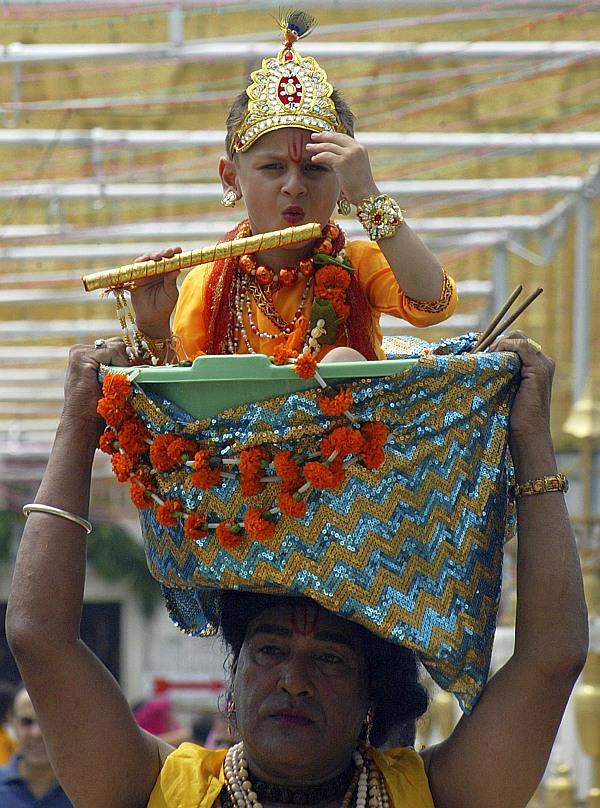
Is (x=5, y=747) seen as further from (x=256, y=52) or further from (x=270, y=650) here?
(x=270, y=650)

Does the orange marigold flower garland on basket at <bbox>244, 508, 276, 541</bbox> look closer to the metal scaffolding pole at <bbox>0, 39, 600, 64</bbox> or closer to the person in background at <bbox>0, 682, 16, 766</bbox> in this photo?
the metal scaffolding pole at <bbox>0, 39, 600, 64</bbox>

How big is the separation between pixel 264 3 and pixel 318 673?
4632 millimetres

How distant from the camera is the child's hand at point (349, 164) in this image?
3.11 metres

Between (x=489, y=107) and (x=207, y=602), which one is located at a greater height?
(x=489, y=107)

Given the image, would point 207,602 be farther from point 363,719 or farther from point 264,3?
point 264,3

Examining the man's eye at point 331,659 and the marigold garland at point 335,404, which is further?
the man's eye at point 331,659

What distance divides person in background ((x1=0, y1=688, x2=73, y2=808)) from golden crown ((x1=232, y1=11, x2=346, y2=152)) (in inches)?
108

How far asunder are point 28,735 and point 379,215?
3438 millimetres

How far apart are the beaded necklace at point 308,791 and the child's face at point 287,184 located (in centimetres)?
106

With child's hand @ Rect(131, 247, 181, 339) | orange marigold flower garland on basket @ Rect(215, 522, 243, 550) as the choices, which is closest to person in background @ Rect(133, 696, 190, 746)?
child's hand @ Rect(131, 247, 181, 339)

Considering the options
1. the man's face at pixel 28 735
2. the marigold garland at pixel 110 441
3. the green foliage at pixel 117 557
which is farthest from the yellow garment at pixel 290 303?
the green foliage at pixel 117 557

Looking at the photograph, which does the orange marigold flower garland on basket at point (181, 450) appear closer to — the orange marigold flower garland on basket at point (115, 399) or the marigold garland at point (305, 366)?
the orange marigold flower garland on basket at point (115, 399)

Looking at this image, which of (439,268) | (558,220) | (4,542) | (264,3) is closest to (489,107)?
(558,220)

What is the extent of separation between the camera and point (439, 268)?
3.25 meters
